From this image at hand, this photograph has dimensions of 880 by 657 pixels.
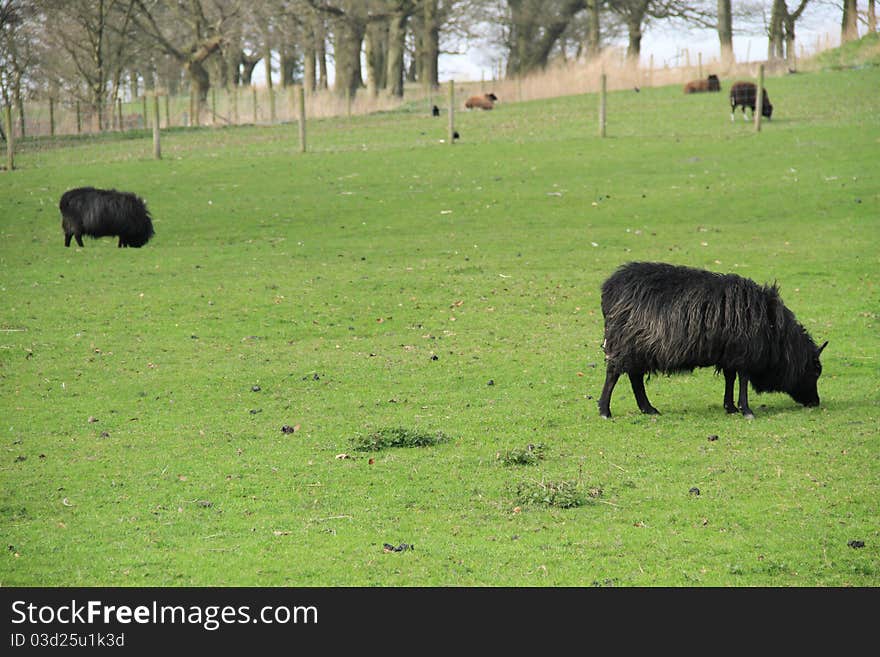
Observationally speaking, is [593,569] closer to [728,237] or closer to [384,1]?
[728,237]

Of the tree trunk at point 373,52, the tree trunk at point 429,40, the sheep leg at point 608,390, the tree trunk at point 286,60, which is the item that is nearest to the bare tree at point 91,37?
the tree trunk at point 286,60

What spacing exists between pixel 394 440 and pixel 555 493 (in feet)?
7.08

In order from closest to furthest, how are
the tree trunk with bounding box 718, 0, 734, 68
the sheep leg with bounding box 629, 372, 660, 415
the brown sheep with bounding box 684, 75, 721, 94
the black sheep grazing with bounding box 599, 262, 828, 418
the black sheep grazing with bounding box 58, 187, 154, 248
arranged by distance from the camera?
the black sheep grazing with bounding box 599, 262, 828, 418, the sheep leg with bounding box 629, 372, 660, 415, the black sheep grazing with bounding box 58, 187, 154, 248, the brown sheep with bounding box 684, 75, 721, 94, the tree trunk with bounding box 718, 0, 734, 68

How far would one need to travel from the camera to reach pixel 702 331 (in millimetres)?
10039

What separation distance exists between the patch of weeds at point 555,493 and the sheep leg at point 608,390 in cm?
233

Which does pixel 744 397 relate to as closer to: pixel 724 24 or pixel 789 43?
pixel 724 24

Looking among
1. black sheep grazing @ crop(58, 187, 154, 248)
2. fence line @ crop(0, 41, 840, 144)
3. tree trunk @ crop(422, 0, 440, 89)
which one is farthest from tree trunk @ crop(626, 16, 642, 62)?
black sheep grazing @ crop(58, 187, 154, 248)

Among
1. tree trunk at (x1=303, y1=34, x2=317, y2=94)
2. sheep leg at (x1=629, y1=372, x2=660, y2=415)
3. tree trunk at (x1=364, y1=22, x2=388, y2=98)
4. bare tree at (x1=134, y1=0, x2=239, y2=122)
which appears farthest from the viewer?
tree trunk at (x1=303, y1=34, x2=317, y2=94)

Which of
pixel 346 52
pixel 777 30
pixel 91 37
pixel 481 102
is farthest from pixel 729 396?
pixel 777 30

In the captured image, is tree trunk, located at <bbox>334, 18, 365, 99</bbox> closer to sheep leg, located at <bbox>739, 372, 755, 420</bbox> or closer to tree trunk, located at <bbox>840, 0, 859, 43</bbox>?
tree trunk, located at <bbox>840, 0, 859, 43</bbox>

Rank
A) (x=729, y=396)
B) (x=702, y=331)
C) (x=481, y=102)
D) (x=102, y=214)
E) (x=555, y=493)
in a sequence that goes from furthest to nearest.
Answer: (x=481, y=102)
(x=102, y=214)
(x=729, y=396)
(x=702, y=331)
(x=555, y=493)

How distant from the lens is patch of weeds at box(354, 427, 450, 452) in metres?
9.75

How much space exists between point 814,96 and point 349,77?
80.1 ft

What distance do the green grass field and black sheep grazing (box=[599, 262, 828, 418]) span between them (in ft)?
1.61
